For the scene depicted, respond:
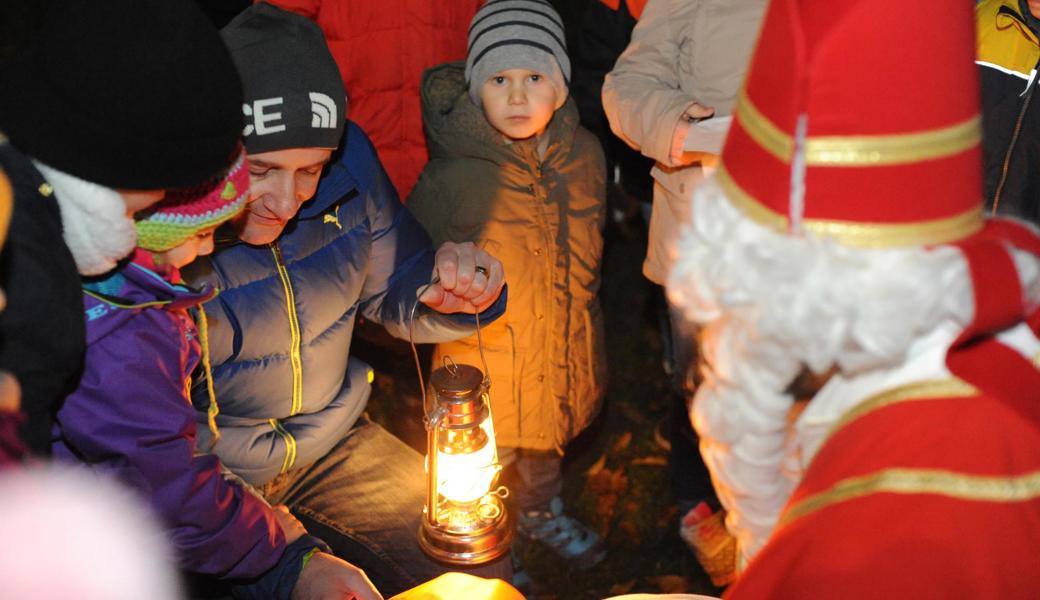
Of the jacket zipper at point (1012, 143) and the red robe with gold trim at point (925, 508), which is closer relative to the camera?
the red robe with gold trim at point (925, 508)

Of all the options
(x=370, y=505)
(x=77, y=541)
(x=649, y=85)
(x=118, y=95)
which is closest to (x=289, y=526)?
(x=370, y=505)

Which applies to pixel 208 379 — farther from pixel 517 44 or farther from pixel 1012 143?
pixel 1012 143

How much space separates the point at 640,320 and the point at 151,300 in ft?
11.6

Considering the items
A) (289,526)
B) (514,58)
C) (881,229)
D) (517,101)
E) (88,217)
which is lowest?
(289,526)

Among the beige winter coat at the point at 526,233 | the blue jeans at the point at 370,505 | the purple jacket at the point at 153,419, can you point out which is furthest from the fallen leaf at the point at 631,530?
the purple jacket at the point at 153,419

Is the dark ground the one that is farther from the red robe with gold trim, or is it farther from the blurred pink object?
the red robe with gold trim

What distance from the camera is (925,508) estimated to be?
4.32ft

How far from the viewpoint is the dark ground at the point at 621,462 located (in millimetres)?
3561

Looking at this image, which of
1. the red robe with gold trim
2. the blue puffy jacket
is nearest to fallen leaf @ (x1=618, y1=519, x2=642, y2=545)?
the blue puffy jacket

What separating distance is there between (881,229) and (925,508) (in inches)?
15.8

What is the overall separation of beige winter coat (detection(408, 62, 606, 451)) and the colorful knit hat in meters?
1.34

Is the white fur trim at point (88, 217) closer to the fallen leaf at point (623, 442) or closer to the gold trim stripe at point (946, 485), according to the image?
the gold trim stripe at point (946, 485)

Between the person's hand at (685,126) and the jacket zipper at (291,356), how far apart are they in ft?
4.27

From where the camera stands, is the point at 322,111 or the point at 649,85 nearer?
the point at 322,111
